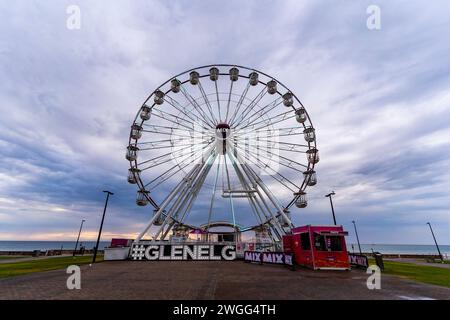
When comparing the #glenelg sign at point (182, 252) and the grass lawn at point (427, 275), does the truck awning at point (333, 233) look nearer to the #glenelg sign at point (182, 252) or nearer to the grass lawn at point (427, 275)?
the grass lawn at point (427, 275)

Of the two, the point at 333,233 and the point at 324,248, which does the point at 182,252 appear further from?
the point at 333,233

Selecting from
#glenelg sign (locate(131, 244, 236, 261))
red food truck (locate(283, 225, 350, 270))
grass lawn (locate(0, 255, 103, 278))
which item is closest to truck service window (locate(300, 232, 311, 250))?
red food truck (locate(283, 225, 350, 270))

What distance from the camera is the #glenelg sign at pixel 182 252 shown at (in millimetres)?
23047

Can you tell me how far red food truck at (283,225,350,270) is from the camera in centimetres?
1617

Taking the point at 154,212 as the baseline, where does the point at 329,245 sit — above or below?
below

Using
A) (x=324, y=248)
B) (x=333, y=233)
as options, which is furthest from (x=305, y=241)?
(x=333, y=233)

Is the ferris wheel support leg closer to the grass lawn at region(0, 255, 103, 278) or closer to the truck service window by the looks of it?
the truck service window

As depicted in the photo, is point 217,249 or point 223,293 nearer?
point 223,293

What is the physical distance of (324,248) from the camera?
653 inches
